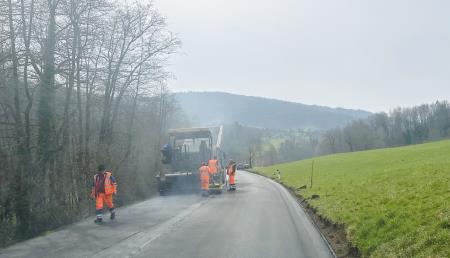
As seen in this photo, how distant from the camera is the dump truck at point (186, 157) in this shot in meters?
27.8

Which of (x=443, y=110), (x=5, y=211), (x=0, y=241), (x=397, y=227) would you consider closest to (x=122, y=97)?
(x=5, y=211)

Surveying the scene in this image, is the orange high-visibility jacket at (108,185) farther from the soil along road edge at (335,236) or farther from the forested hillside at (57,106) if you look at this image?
the soil along road edge at (335,236)

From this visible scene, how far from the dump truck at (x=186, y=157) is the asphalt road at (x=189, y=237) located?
1003 cm

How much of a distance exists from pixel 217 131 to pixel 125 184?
26.7ft

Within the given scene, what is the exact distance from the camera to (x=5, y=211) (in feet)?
49.3

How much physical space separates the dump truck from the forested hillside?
2.06m

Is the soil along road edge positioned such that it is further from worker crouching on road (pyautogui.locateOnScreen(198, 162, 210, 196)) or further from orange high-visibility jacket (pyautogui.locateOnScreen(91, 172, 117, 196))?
worker crouching on road (pyautogui.locateOnScreen(198, 162, 210, 196))

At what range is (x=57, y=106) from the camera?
68.3ft

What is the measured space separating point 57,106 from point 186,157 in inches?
Answer: 402

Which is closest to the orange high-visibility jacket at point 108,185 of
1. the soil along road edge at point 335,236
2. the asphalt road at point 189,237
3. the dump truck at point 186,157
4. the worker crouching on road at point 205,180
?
the asphalt road at point 189,237

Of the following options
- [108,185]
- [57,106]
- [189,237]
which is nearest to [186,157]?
Result: [57,106]

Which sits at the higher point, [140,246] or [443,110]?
[443,110]

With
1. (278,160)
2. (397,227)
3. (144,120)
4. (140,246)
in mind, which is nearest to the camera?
(397,227)

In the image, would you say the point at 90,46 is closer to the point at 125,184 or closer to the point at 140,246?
the point at 125,184
